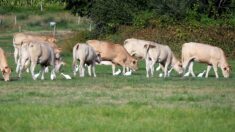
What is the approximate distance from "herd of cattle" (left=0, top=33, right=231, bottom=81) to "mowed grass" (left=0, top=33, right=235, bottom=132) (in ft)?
13.2

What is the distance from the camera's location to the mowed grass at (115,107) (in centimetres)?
1589

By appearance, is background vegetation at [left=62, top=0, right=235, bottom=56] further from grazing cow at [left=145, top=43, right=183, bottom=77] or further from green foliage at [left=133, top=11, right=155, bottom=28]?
grazing cow at [left=145, top=43, right=183, bottom=77]

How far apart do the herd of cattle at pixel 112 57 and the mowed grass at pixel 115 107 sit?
4.02 meters

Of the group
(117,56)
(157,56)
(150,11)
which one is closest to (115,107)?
(157,56)

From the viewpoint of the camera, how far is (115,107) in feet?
59.7

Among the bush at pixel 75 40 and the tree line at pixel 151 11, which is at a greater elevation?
the tree line at pixel 151 11

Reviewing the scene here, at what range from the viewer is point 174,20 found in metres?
57.3

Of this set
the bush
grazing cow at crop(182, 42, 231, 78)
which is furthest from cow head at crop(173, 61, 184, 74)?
the bush

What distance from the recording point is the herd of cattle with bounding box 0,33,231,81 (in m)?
29.1

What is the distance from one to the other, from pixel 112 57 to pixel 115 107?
18.9 metres

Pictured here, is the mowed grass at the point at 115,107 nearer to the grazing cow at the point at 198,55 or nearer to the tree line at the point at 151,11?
the grazing cow at the point at 198,55

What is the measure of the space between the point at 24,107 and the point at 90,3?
46698mm

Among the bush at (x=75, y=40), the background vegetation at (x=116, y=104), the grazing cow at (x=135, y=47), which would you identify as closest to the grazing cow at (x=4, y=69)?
the background vegetation at (x=116, y=104)

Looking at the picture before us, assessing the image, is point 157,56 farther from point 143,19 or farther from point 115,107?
point 143,19
